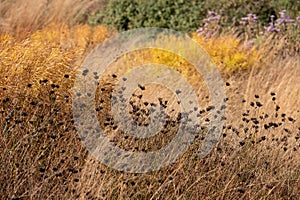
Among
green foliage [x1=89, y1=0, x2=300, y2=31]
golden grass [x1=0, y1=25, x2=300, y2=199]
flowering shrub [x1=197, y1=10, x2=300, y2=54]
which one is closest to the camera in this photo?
golden grass [x1=0, y1=25, x2=300, y2=199]

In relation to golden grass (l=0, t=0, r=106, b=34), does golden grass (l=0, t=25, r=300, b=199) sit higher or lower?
higher

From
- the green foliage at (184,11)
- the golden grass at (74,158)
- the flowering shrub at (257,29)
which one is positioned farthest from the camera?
the green foliage at (184,11)

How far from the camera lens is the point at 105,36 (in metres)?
8.85

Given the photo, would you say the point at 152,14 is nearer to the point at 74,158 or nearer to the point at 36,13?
the point at 36,13

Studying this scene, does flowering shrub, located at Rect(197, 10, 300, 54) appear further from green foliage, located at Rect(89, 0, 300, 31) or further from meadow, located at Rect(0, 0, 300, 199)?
meadow, located at Rect(0, 0, 300, 199)

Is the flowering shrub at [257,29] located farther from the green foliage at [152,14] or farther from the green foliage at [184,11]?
the green foliage at [152,14]

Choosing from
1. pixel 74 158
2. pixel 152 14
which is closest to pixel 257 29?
pixel 152 14

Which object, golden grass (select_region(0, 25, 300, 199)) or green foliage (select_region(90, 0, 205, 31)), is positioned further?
green foliage (select_region(90, 0, 205, 31))

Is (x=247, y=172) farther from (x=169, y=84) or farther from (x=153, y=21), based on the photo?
(x=153, y=21)

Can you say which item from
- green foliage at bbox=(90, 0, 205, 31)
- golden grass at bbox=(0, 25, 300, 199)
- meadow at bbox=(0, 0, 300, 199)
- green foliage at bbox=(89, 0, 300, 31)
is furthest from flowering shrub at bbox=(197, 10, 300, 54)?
golden grass at bbox=(0, 25, 300, 199)

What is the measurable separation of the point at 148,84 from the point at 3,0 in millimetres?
3777

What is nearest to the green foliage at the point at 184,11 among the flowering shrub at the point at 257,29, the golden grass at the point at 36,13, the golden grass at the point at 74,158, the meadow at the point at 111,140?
the flowering shrub at the point at 257,29

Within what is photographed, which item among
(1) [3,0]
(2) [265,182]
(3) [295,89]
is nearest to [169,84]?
(3) [295,89]

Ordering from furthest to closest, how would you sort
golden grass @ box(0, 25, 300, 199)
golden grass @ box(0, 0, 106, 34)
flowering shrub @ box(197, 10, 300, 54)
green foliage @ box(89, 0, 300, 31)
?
green foliage @ box(89, 0, 300, 31) < golden grass @ box(0, 0, 106, 34) < flowering shrub @ box(197, 10, 300, 54) < golden grass @ box(0, 25, 300, 199)
